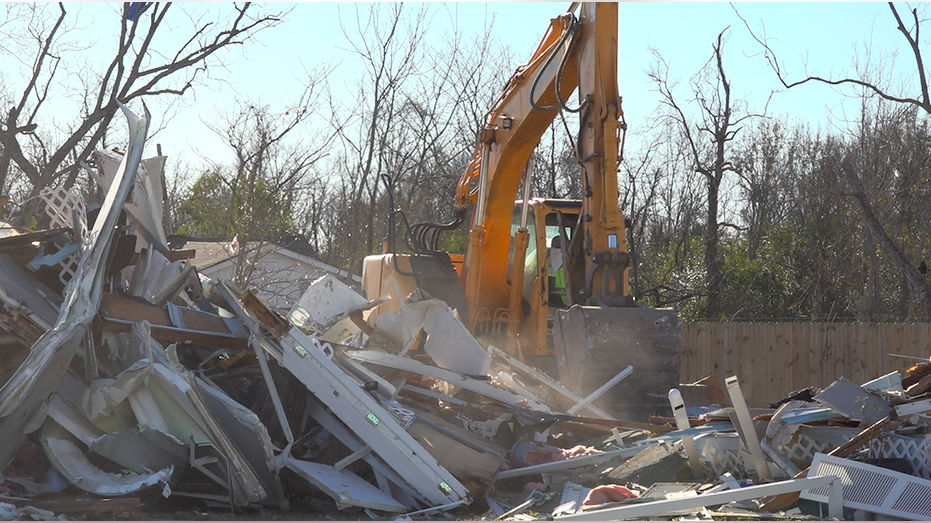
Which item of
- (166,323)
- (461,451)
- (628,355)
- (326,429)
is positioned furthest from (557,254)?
(166,323)

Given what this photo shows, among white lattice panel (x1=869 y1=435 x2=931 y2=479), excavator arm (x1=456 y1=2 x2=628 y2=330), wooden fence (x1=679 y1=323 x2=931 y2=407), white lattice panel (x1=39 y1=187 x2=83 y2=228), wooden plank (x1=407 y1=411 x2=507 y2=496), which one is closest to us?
white lattice panel (x1=869 y1=435 x2=931 y2=479)

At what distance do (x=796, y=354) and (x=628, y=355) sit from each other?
9624 millimetres

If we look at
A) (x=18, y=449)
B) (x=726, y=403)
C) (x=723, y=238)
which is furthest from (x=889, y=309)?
(x=18, y=449)

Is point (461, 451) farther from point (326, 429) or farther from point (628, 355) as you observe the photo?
point (628, 355)

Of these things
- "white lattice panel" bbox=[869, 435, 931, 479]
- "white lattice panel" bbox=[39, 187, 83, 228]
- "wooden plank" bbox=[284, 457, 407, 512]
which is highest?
"white lattice panel" bbox=[39, 187, 83, 228]

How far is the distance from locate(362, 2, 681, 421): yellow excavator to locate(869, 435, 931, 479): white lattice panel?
197cm

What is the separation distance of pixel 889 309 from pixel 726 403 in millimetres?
18112

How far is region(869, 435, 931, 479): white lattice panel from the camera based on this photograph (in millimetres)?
5742

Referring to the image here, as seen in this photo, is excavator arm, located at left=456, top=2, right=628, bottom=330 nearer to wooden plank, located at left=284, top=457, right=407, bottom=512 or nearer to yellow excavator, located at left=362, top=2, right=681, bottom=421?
yellow excavator, located at left=362, top=2, right=681, bottom=421

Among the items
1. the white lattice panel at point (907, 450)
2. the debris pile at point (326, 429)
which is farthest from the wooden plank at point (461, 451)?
the white lattice panel at point (907, 450)

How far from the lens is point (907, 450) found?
5.89 m

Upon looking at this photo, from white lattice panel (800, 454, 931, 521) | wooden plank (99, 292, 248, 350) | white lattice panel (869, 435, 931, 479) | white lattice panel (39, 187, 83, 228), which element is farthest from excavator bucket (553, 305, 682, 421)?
white lattice panel (39, 187, 83, 228)

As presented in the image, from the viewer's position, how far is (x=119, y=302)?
6.94 meters

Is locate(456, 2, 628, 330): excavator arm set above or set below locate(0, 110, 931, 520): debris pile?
above
